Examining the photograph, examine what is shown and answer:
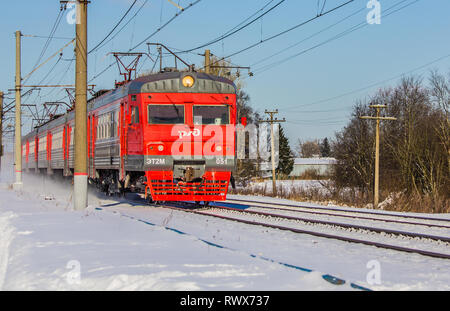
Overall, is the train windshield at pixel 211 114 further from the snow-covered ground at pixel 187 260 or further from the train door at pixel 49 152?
the train door at pixel 49 152

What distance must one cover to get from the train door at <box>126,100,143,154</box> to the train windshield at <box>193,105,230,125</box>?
1518mm

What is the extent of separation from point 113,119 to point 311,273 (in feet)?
40.9

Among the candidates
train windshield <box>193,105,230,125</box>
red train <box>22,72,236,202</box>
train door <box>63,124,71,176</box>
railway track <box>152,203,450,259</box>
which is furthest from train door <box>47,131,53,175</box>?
railway track <box>152,203,450,259</box>

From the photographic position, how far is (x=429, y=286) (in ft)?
19.9

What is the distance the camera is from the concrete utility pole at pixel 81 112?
15.2 metres

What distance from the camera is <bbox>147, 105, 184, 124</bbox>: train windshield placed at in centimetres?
1493

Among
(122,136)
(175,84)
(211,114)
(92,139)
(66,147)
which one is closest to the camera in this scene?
(175,84)

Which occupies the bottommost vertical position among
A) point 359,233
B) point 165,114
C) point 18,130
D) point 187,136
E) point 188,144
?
point 359,233

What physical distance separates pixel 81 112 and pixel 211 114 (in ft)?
11.7

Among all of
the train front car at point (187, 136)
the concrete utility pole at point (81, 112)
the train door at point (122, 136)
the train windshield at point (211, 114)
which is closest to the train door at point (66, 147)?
the train door at point (122, 136)

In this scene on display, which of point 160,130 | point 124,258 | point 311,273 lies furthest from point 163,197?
point 311,273

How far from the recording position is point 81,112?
15453mm

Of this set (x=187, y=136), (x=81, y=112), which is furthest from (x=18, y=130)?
(x=187, y=136)

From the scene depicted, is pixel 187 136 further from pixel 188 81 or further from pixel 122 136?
pixel 122 136
